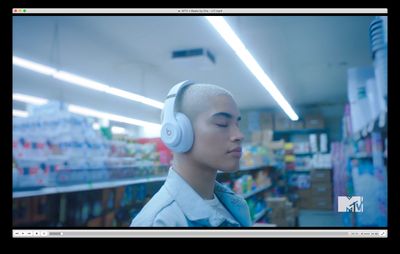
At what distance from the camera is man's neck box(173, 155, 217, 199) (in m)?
1.18

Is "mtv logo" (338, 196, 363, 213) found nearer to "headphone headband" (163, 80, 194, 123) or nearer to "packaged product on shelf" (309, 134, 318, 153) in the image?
"headphone headband" (163, 80, 194, 123)

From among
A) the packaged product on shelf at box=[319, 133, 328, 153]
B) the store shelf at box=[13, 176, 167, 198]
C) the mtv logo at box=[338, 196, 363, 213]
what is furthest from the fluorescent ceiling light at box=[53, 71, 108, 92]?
the packaged product on shelf at box=[319, 133, 328, 153]

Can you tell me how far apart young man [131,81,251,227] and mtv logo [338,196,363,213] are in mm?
448

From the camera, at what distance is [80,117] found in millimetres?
1817

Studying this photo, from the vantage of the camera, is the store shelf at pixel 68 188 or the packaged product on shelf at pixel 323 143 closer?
the store shelf at pixel 68 188

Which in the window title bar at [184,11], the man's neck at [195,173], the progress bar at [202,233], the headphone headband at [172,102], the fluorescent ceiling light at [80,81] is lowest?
the progress bar at [202,233]

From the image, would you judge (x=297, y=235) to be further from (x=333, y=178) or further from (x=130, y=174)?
(x=333, y=178)

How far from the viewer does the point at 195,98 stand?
3.83ft

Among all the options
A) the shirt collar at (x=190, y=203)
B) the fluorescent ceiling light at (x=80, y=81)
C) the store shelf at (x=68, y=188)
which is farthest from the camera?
the fluorescent ceiling light at (x=80, y=81)

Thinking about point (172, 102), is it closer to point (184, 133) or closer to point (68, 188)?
point (184, 133)

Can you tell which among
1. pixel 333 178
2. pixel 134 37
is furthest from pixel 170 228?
pixel 333 178

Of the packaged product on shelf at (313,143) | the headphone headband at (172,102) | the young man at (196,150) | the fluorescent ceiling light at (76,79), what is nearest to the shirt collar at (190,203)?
the young man at (196,150)

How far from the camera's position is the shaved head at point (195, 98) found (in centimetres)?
116

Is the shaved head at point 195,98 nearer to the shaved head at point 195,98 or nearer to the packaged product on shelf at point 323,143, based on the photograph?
the shaved head at point 195,98
